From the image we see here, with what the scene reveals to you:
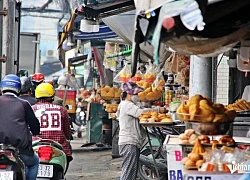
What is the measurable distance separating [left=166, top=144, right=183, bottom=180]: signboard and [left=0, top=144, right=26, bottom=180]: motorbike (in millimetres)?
1805

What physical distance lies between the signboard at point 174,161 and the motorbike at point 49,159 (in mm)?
1994

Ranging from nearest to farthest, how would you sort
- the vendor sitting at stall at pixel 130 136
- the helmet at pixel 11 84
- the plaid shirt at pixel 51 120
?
1. the helmet at pixel 11 84
2. the plaid shirt at pixel 51 120
3. the vendor sitting at stall at pixel 130 136

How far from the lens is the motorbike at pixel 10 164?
7891mm

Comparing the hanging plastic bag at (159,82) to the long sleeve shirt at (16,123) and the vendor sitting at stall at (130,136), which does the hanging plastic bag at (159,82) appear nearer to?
the vendor sitting at stall at (130,136)

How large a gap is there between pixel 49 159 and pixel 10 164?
4.13ft

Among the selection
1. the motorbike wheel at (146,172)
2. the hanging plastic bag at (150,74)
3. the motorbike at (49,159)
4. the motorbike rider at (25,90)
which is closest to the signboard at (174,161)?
the motorbike at (49,159)

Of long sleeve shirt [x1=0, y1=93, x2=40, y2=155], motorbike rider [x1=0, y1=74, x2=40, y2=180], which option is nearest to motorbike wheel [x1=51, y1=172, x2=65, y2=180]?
motorbike rider [x1=0, y1=74, x2=40, y2=180]

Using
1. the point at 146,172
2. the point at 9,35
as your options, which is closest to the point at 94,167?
the point at 146,172

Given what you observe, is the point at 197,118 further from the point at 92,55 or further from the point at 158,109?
the point at 92,55

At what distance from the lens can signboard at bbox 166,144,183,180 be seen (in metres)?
7.79

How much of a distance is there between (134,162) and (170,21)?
18.7 ft

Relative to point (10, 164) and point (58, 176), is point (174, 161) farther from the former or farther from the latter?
point (58, 176)

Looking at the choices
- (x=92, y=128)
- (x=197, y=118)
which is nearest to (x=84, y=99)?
(x=92, y=128)

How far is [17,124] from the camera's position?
8180 millimetres
